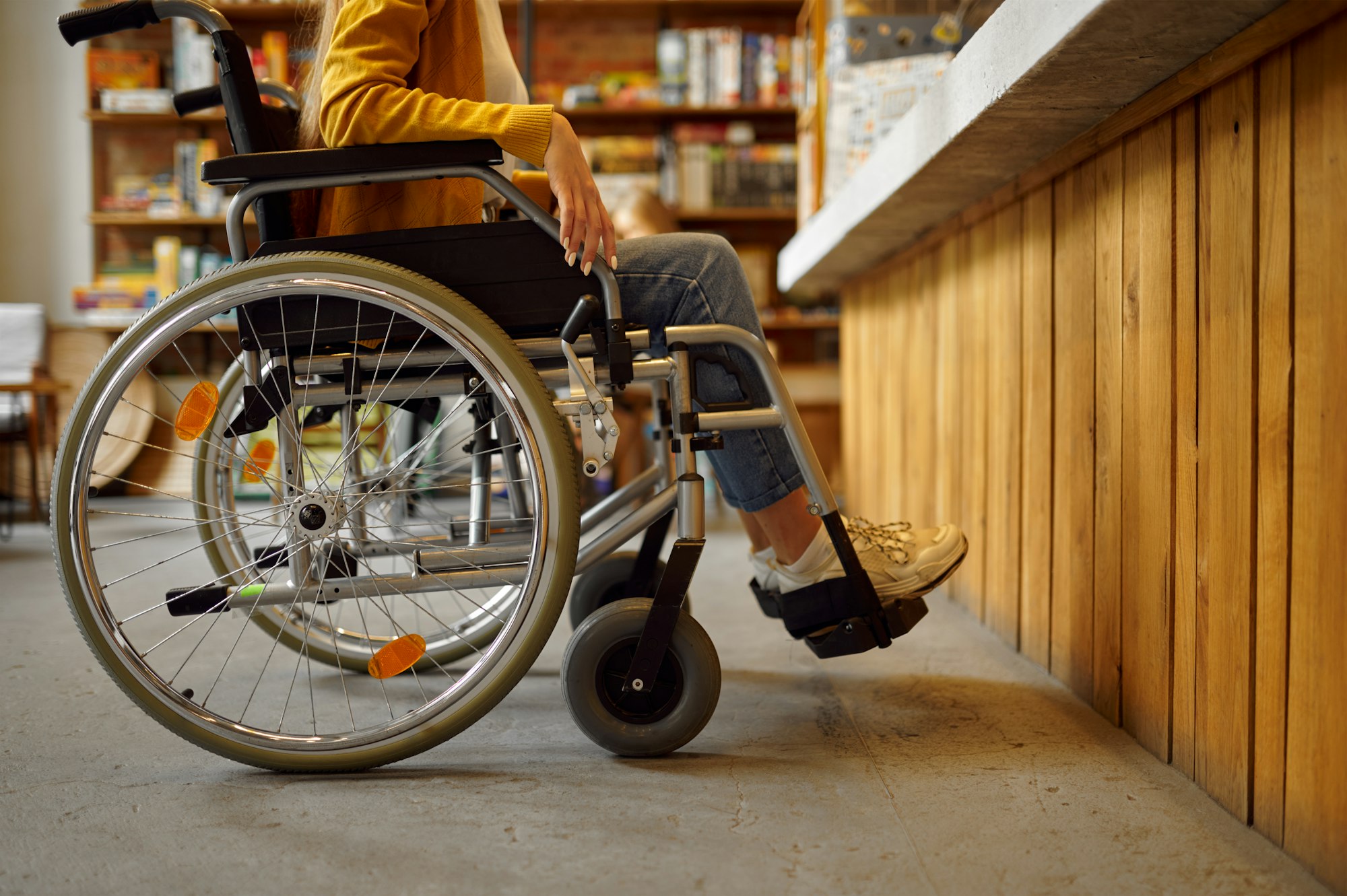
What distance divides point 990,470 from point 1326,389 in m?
0.87

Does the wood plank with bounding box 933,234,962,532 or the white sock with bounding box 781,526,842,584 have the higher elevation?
the wood plank with bounding box 933,234,962,532

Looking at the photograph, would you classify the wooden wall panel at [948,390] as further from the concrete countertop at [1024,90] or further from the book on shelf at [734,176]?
the book on shelf at [734,176]

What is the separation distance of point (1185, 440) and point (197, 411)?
1.00 m

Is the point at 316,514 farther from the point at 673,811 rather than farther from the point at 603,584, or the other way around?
the point at 603,584

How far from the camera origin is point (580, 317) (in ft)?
3.23

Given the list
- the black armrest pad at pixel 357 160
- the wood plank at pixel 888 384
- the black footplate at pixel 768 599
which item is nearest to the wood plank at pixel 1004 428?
the black footplate at pixel 768 599

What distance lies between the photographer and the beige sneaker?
1.12m

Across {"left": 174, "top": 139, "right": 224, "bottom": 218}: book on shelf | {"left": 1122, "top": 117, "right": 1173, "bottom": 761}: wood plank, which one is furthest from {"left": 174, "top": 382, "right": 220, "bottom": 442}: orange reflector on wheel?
{"left": 174, "top": 139, "right": 224, "bottom": 218}: book on shelf

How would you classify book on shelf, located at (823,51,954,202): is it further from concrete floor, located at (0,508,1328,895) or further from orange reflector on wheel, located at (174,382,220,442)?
orange reflector on wheel, located at (174,382,220,442)

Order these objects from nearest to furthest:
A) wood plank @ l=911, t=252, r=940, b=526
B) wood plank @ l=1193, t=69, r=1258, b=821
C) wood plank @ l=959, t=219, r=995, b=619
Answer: wood plank @ l=1193, t=69, r=1258, b=821, wood plank @ l=959, t=219, r=995, b=619, wood plank @ l=911, t=252, r=940, b=526

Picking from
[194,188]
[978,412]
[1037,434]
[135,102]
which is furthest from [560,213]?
[135,102]

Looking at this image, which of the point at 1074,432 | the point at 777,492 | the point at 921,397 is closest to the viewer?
the point at 777,492

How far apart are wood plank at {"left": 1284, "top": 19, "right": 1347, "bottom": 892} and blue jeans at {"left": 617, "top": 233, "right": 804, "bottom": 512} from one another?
1.62 feet

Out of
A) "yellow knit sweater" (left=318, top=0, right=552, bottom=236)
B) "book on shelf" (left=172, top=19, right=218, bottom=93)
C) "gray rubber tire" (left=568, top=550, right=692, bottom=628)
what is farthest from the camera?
"book on shelf" (left=172, top=19, right=218, bottom=93)
